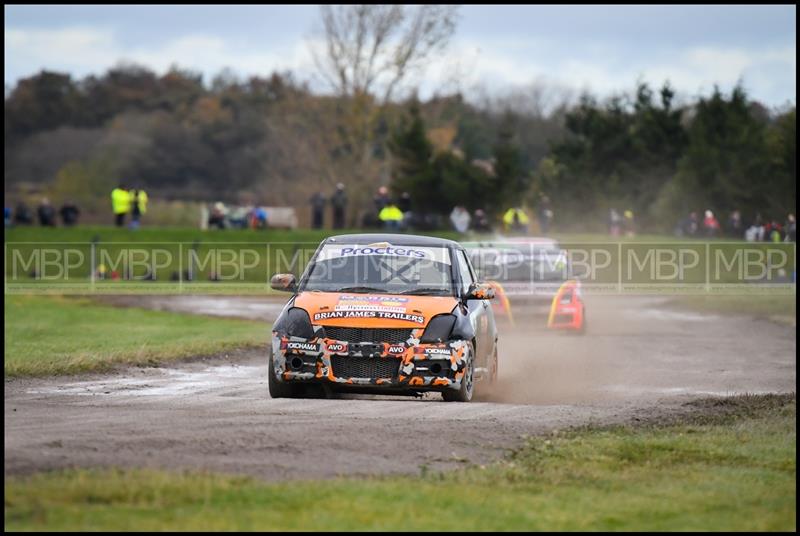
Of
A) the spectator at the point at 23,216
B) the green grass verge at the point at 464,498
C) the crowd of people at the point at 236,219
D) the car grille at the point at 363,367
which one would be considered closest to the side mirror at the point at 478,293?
the car grille at the point at 363,367

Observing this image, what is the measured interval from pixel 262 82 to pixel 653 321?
307ft

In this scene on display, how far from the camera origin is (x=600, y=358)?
20719 millimetres

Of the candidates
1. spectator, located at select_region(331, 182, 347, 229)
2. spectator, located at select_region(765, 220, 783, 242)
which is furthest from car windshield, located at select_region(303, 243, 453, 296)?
spectator, located at select_region(331, 182, 347, 229)

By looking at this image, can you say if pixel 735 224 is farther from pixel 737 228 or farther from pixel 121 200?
pixel 121 200

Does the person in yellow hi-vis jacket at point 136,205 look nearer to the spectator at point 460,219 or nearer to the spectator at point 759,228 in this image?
the spectator at point 460,219

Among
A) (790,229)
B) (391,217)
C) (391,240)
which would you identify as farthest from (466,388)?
(790,229)

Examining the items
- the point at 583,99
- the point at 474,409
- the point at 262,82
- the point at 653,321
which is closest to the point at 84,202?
the point at 583,99

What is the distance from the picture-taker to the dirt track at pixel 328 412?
29.9 feet

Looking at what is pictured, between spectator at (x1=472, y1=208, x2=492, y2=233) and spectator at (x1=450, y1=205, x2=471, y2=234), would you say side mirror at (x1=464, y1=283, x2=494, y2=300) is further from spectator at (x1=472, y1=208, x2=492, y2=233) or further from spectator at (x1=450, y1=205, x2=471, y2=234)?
spectator at (x1=450, y1=205, x2=471, y2=234)

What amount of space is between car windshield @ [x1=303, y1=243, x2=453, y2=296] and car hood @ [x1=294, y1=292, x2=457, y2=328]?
0.34m

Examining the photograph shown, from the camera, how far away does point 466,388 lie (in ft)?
44.1

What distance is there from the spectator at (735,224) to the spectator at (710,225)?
18.7 inches

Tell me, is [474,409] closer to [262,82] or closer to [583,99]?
[583,99]

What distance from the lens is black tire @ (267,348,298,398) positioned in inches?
523
